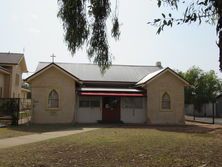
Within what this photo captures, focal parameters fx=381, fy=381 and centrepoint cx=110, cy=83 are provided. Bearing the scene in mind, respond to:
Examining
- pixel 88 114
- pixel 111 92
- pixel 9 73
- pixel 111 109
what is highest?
pixel 9 73

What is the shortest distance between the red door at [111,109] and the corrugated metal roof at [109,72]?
2296 millimetres

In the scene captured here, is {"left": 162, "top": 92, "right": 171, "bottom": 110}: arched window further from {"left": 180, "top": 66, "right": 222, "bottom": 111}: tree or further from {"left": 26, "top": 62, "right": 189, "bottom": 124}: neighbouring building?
{"left": 180, "top": 66, "right": 222, "bottom": 111}: tree

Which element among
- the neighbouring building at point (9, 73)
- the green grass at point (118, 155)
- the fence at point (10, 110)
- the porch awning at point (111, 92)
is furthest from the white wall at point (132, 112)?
the green grass at point (118, 155)

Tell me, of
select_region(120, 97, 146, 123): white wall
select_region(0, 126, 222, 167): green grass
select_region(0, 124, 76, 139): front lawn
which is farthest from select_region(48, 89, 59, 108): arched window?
select_region(0, 126, 222, 167): green grass

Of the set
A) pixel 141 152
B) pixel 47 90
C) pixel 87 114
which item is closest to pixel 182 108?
pixel 87 114

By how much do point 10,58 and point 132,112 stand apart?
46.3 ft

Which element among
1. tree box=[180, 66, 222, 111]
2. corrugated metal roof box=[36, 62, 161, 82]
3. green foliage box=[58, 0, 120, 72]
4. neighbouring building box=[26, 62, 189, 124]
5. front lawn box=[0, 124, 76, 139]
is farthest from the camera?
tree box=[180, 66, 222, 111]

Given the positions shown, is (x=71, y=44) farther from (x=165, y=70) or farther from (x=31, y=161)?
(x=165, y=70)

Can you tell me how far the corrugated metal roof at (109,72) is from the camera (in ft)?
109

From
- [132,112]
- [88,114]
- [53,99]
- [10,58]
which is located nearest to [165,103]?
[132,112]

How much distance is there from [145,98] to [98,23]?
21328 millimetres

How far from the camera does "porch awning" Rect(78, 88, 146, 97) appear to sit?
29.9 m

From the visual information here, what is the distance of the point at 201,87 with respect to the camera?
60594 millimetres

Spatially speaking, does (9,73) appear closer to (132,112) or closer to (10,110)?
(10,110)
